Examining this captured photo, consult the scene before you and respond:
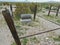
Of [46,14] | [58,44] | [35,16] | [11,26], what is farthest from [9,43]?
[46,14]

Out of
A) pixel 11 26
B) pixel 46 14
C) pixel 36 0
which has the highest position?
pixel 11 26

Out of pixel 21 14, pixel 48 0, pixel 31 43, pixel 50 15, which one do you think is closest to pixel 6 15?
pixel 48 0

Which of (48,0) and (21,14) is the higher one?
(48,0)

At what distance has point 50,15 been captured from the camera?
3480 millimetres

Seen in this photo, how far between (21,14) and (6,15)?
2.67 m

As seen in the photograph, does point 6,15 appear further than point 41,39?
No

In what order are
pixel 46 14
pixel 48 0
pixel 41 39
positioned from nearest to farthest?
pixel 48 0
pixel 41 39
pixel 46 14

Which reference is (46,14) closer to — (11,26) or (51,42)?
(51,42)

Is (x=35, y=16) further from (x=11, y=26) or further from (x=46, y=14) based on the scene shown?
(x=11, y=26)

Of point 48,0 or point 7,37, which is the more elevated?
point 48,0

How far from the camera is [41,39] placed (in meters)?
2.13

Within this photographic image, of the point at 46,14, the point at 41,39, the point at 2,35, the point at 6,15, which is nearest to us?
the point at 6,15

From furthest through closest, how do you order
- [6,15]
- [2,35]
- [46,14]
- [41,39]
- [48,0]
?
[46,14], [2,35], [41,39], [48,0], [6,15]

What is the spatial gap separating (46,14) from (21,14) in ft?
2.26
